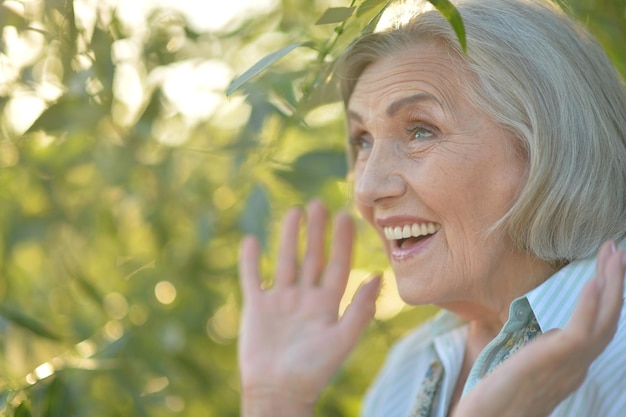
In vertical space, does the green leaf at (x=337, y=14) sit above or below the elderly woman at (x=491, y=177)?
above

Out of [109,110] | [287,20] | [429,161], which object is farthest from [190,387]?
[429,161]

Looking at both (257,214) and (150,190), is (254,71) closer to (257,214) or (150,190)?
(257,214)

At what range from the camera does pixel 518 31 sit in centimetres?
140

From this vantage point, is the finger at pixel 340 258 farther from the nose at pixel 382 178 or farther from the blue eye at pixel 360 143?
the nose at pixel 382 178

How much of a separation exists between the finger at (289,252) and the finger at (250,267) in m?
0.04

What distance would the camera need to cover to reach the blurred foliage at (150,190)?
174cm

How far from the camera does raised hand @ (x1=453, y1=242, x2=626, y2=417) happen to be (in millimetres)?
1022

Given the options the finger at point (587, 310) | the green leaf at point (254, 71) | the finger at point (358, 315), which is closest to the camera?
the finger at point (587, 310)

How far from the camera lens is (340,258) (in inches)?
67.6

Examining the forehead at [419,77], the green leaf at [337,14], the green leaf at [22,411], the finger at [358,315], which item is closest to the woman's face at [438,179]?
the forehead at [419,77]

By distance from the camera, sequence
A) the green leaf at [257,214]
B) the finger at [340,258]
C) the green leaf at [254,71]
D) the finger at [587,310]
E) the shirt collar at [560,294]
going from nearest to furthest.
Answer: the finger at [587,310] → the green leaf at [254,71] → the shirt collar at [560,294] → the finger at [340,258] → the green leaf at [257,214]

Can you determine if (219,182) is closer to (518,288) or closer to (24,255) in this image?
(24,255)

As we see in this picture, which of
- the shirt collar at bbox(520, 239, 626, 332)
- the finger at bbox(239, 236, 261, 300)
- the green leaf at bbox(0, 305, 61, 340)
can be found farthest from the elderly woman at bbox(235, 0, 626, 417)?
the green leaf at bbox(0, 305, 61, 340)

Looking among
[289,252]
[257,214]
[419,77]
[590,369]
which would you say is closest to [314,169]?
[257,214]
